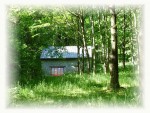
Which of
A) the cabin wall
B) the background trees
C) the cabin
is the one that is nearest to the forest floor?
the background trees

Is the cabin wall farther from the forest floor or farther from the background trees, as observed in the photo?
the forest floor

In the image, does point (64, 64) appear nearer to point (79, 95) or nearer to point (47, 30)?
point (47, 30)

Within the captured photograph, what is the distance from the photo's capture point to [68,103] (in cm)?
861

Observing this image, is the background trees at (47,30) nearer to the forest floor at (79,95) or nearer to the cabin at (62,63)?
the forest floor at (79,95)

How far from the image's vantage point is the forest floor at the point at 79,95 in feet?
27.0

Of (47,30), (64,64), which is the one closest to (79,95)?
(47,30)

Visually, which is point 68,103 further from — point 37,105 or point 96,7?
point 96,7

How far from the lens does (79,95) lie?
392 inches

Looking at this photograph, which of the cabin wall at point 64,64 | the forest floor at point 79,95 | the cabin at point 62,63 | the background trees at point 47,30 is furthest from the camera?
the cabin wall at point 64,64

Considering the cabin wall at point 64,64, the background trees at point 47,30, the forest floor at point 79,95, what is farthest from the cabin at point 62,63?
the forest floor at point 79,95

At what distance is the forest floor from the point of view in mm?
8227

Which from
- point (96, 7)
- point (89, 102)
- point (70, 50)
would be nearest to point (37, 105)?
point (89, 102)

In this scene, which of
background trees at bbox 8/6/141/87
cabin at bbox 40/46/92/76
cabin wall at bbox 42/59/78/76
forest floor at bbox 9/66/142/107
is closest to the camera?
forest floor at bbox 9/66/142/107
